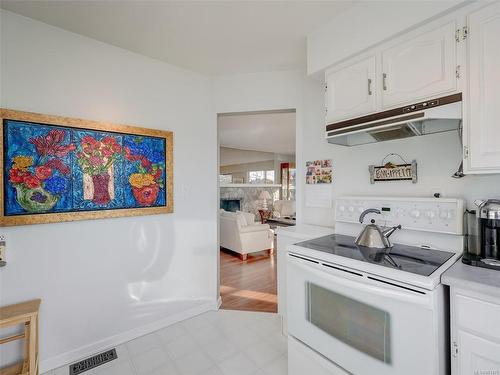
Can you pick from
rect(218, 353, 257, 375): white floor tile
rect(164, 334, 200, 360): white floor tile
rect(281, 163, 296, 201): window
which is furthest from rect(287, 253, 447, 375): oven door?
rect(281, 163, 296, 201): window

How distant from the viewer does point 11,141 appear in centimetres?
165

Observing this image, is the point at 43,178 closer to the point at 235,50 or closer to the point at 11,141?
the point at 11,141

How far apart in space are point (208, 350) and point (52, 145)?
1.97m

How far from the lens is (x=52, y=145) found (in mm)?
1787

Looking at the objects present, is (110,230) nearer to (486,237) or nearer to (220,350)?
(220,350)

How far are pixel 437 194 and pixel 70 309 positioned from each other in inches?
105

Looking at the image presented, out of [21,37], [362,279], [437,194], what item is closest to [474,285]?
[362,279]

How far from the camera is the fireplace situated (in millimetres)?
7496

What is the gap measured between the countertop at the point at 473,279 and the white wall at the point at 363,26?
49.6 inches

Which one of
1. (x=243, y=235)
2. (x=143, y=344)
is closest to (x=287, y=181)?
(x=243, y=235)

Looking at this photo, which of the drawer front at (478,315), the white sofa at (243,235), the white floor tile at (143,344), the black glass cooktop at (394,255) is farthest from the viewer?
the white sofa at (243,235)

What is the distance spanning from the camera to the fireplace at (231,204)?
750cm

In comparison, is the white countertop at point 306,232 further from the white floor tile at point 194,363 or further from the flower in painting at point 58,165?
the flower in painting at point 58,165

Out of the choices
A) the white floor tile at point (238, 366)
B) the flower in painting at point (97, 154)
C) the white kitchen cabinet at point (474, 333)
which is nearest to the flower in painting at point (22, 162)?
the flower in painting at point (97, 154)
